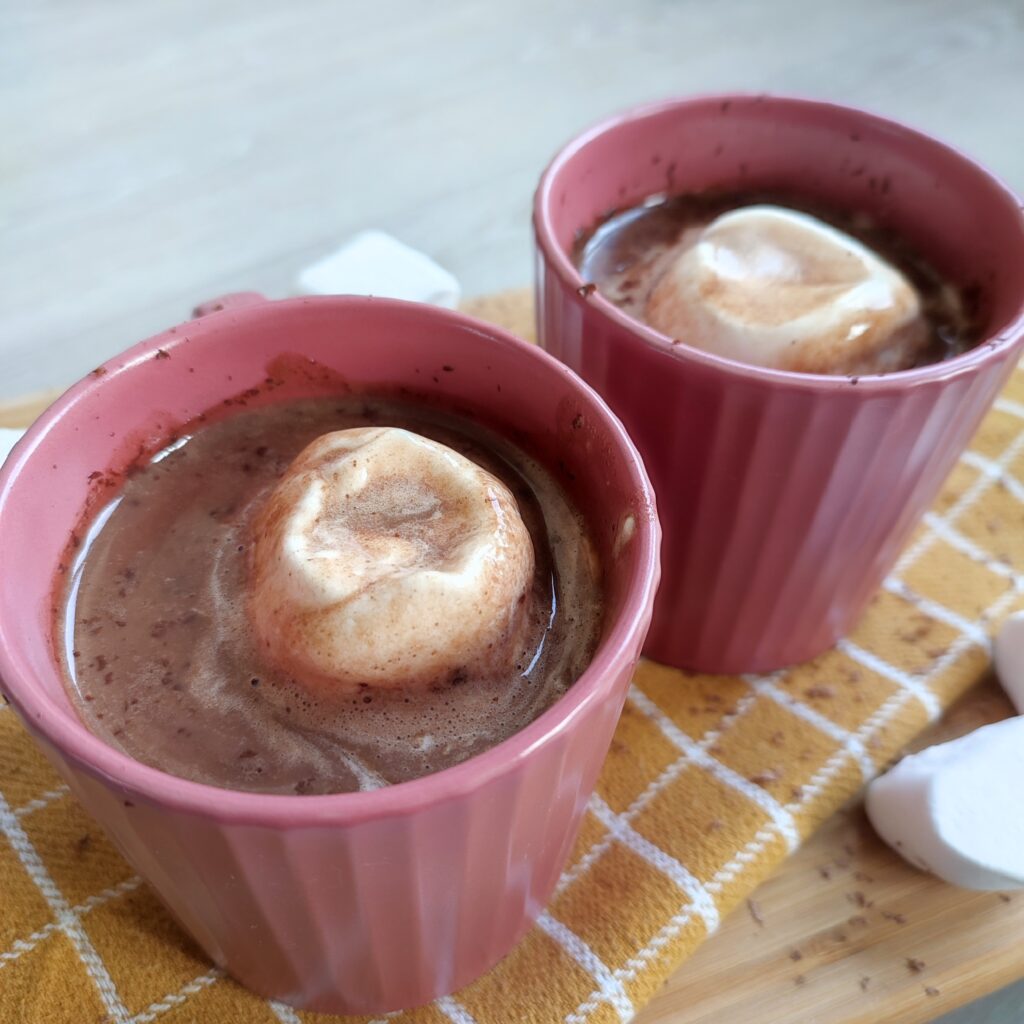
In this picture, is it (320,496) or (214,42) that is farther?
(214,42)

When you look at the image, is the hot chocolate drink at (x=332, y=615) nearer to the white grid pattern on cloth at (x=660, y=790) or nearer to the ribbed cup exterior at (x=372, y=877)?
the ribbed cup exterior at (x=372, y=877)

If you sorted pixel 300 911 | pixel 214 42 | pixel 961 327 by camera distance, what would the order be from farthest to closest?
pixel 214 42, pixel 961 327, pixel 300 911

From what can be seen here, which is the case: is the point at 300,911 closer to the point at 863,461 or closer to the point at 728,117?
the point at 863,461

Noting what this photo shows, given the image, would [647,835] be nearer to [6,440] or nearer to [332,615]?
[332,615]

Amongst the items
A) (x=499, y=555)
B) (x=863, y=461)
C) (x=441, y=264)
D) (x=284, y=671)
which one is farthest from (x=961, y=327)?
(x=441, y=264)

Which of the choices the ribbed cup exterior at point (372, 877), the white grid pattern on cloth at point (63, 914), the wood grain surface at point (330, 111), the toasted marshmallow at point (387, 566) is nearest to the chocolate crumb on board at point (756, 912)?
the ribbed cup exterior at point (372, 877)

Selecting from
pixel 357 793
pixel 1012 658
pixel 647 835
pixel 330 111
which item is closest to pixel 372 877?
pixel 357 793
